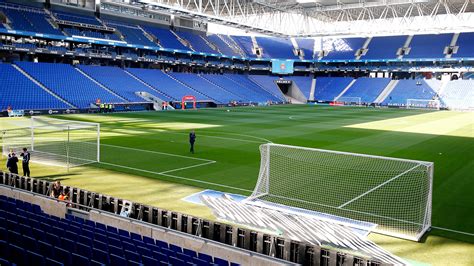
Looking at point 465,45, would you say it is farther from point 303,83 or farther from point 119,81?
point 119,81

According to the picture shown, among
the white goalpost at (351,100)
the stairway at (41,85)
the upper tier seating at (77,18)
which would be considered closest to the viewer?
the stairway at (41,85)

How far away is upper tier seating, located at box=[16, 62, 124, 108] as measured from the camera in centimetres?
4981

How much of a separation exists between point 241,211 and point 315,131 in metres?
23.5

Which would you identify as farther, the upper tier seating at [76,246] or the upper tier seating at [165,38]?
the upper tier seating at [165,38]

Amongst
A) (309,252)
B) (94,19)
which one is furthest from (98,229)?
(94,19)

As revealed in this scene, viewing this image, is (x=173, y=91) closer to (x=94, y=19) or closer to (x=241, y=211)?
(x=94, y=19)

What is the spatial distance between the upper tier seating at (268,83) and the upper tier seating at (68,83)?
127 ft

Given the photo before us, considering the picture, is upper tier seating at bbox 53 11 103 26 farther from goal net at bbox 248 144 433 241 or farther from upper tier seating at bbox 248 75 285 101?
goal net at bbox 248 144 433 241

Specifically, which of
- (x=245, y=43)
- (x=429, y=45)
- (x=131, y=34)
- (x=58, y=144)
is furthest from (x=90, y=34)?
(x=429, y=45)

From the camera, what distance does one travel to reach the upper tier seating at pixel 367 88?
80.9 metres

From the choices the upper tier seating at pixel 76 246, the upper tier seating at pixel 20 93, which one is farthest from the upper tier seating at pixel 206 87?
the upper tier seating at pixel 76 246

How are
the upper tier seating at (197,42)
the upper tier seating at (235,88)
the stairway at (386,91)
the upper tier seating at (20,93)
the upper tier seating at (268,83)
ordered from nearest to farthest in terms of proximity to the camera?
the upper tier seating at (20,93) < the upper tier seating at (235,88) < the upper tier seating at (197,42) < the stairway at (386,91) < the upper tier seating at (268,83)

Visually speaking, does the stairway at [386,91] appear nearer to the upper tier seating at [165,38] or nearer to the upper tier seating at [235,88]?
the upper tier seating at [235,88]

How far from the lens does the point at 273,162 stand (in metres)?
21.8
